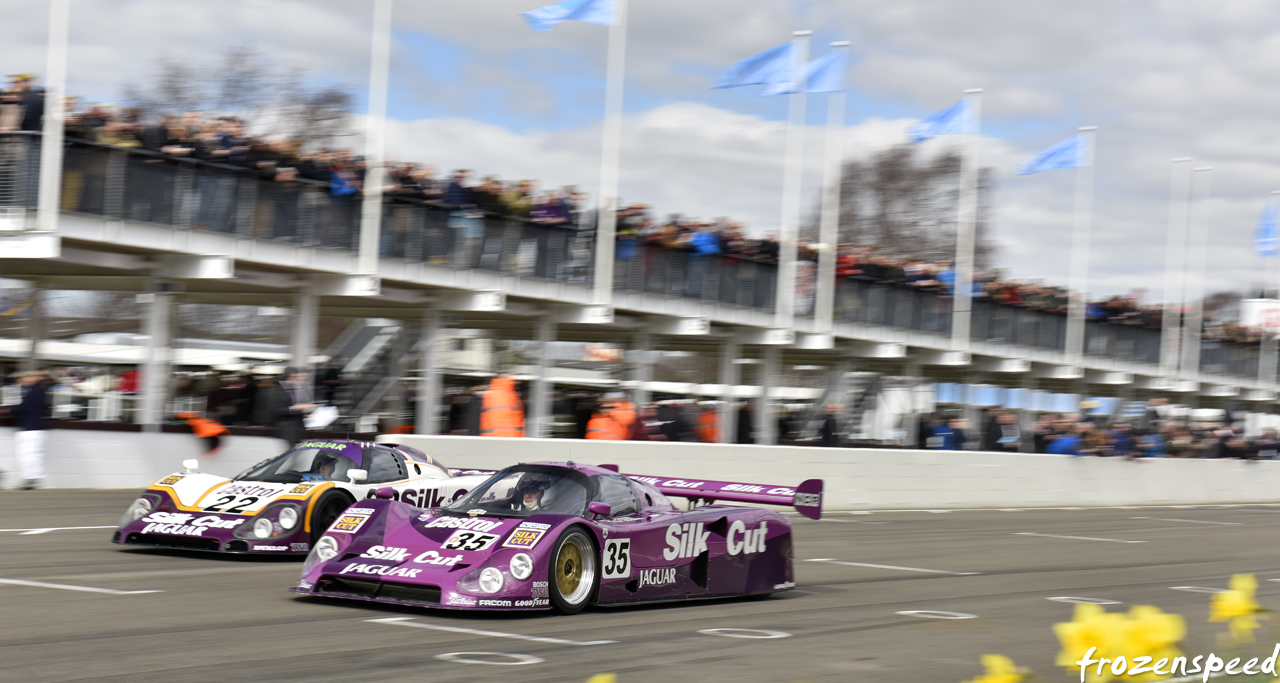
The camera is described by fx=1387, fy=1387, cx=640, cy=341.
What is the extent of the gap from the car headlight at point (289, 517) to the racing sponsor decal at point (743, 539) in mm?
3787

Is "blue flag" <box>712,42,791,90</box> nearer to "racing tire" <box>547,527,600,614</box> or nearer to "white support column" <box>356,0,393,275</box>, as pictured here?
"white support column" <box>356,0,393,275</box>

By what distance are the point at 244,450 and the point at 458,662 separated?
1382 cm

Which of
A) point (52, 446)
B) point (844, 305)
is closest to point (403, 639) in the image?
point (52, 446)

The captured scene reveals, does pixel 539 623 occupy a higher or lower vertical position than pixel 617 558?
lower

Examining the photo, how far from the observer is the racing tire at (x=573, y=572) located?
29.9 ft

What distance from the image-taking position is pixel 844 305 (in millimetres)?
33094

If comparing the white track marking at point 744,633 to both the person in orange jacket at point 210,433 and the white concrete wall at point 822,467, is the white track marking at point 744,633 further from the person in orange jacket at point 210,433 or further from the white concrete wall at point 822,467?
the person in orange jacket at point 210,433

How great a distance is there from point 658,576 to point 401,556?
2026 mm

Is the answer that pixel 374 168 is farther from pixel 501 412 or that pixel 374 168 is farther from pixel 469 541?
pixel 469 541

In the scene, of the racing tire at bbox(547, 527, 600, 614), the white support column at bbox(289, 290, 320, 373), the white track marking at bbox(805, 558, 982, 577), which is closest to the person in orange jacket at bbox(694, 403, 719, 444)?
the white support column at bbox(289, 290, 320, 373)

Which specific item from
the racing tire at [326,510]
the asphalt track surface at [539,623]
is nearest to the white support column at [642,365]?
the asphalt track surface at [539,623]

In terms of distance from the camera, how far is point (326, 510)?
40.1ft

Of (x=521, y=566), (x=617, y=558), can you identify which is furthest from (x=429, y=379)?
(x=521, y=566)

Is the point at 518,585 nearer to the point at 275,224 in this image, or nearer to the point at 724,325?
the point at 275,224
